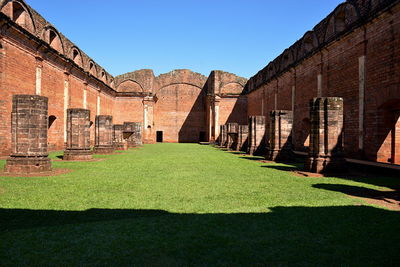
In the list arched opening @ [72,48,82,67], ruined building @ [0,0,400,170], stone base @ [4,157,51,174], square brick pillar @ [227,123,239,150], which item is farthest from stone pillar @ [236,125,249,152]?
arched opening @ [72,48,82,67]

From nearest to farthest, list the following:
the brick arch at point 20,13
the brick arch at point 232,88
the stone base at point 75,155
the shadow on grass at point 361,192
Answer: the shadow on grass at point 361,192, the stone base at point 75,155, the brick arch at point 20,13, the brick arch at point 232,88

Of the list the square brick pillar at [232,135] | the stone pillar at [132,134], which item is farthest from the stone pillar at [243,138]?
the stone pillar at [132,134]

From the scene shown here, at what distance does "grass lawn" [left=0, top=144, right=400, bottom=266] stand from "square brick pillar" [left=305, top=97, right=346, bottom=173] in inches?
82.2

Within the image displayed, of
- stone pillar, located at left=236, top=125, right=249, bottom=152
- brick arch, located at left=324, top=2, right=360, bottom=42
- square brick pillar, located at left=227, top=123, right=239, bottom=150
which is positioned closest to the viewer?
brick arch, located at left=324, top=2, right=360, bottom=42

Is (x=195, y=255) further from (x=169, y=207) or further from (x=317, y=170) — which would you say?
(x=317, y=170)

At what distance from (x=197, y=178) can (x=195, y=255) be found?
419cm

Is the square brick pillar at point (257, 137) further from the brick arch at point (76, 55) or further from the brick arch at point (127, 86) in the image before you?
the brick arch at point (127, 86)

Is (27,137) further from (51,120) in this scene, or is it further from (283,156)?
(51,120)

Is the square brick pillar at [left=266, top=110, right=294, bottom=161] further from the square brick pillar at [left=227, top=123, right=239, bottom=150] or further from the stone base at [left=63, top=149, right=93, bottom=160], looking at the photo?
the stone base at [left=63, top=149, right=93, bottom=160]

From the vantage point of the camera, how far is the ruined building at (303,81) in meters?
9.39

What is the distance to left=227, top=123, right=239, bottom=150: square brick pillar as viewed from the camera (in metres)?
18.7

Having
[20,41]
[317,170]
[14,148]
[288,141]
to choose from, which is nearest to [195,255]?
[317,170]

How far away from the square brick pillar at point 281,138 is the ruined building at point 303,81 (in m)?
0.04

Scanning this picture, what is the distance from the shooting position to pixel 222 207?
415 cm
